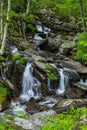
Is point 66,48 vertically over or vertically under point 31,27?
under

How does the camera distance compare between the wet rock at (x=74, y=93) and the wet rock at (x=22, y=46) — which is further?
the wet rock at (x=22, y=46)

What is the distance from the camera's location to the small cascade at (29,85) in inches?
667

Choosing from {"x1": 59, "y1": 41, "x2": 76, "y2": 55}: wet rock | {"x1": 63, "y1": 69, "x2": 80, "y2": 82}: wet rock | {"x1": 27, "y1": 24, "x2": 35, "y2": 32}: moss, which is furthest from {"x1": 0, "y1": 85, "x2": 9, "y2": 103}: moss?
{"x1": 27, "y1": 24, "x2": 35, "y2": 32}: moss

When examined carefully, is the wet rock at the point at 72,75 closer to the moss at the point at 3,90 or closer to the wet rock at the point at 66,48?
the wet rock at the point at 66,48

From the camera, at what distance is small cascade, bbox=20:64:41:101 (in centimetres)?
1695

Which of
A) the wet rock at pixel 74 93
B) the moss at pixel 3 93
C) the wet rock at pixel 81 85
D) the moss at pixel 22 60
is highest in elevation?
the moss at pixel 22 60

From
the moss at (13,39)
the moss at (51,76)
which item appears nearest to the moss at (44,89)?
the moss at (51,76)

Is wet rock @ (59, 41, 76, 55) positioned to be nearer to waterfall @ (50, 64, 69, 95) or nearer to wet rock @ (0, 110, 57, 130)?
waterfall @ (50, 64, 69, 95)

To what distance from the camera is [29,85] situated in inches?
695

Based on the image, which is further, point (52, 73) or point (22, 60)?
point (22, 60)

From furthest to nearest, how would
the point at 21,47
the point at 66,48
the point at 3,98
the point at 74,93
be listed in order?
the point at 66,48, the point at 21,47, the point at 74,93, the point at 3,98

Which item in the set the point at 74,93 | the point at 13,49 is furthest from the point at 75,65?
the point at 13,49

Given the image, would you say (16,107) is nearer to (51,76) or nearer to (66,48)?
(51,76)

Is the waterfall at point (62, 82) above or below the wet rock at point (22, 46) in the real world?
below
